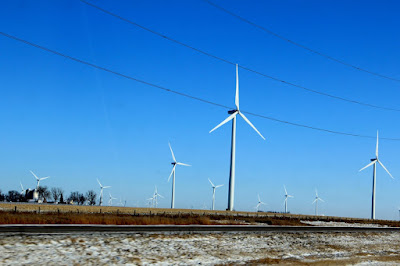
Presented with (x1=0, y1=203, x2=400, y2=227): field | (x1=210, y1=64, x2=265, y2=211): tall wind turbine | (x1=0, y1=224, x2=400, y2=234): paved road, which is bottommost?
(x1=0, y1=203, x2=400, y2=227): field

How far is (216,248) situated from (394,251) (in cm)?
1479

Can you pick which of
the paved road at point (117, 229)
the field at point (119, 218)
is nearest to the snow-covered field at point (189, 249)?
the paved road at point (117, 229)

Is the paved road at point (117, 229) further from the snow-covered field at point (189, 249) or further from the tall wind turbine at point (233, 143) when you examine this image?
the tall wind turbine at point (233, 143)

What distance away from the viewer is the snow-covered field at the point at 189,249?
19578 millimetres

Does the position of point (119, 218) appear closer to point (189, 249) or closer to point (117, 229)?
point (117, 229)

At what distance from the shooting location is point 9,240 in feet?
67.6

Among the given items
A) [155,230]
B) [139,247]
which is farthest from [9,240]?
[155,230]

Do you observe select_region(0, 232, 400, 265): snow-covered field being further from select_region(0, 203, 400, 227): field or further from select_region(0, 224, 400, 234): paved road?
select_region(0, 203, 400, 227): field

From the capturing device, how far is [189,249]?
24.2 metres

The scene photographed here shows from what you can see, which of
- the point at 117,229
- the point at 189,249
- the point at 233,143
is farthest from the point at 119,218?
the point at 233,143

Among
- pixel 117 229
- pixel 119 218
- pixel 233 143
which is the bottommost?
pixel 119 218

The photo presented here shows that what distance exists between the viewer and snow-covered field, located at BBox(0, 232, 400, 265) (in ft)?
64.2

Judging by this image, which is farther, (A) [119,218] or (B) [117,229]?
(A) [119,218]

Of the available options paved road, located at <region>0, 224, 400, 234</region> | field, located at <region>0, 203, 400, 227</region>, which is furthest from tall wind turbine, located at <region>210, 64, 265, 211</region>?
paved road, located at <region>0, 224, 400, 234</region>
